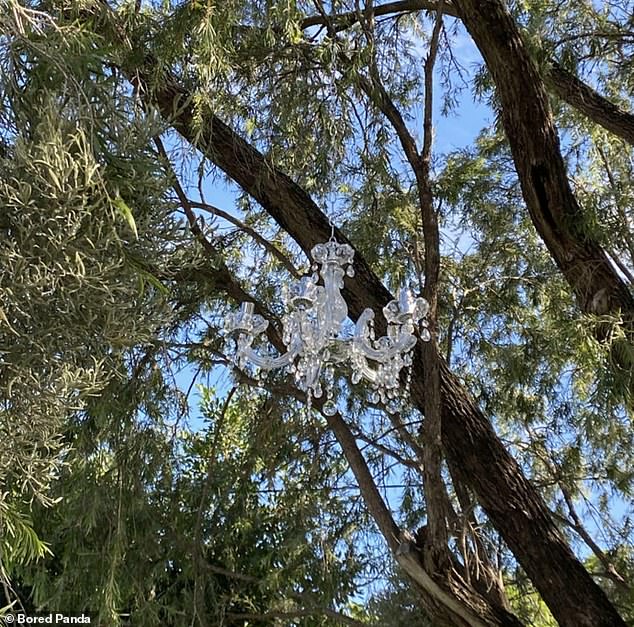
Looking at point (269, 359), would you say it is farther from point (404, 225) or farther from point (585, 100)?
point (585, 100)

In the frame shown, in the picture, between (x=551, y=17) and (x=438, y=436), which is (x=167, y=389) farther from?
(x=551, y=17)

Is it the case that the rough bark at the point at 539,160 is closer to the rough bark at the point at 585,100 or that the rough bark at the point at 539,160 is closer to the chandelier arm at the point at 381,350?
the rough bark at the point at 585,100

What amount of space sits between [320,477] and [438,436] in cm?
155

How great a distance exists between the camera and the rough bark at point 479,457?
120 inches

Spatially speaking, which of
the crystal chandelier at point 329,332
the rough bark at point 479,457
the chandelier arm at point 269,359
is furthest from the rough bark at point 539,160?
the chandelier arm at point 269,359

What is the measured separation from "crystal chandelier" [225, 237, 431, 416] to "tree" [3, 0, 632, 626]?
0.27 metres

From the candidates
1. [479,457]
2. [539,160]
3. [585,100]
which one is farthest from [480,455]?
[585,100]

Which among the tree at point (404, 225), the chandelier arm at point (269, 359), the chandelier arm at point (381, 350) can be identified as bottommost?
the chandelier arm at point (269, 359)

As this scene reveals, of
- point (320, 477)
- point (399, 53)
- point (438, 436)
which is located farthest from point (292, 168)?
point (320, 477)

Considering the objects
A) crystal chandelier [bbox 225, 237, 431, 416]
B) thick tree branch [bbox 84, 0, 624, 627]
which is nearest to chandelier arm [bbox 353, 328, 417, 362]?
crystal chandelier [bbox 225, 237, 431, 416]

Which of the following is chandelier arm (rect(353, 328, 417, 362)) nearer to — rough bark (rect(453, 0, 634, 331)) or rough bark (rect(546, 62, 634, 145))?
rough bark (rect(453, 0, 634, 331))

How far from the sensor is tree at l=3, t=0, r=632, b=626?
1662 mm

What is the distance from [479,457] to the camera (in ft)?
10.4

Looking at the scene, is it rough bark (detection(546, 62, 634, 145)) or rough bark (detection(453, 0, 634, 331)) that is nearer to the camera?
rough bark (detection(453, 0, 634, 331))
